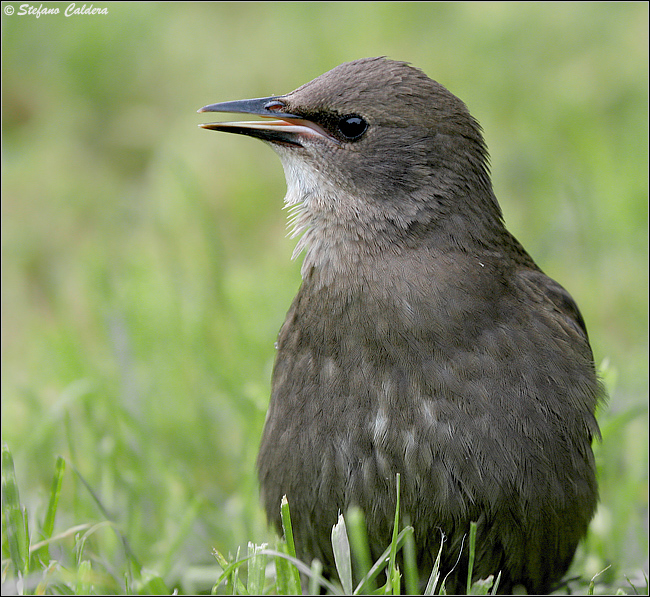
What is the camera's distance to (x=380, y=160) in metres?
3.32

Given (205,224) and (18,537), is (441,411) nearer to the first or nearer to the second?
(18,537)

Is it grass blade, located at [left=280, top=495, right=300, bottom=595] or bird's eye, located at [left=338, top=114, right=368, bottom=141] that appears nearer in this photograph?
grass blade, located at [left=280, top=495, right=300, bottom=595]

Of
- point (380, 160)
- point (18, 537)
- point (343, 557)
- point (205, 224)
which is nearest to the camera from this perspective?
point (343, 557)

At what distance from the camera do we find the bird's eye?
11.0 feet

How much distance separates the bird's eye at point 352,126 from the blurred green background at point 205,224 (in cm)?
139

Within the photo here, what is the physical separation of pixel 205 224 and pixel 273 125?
2.02m

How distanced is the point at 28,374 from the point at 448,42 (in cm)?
433

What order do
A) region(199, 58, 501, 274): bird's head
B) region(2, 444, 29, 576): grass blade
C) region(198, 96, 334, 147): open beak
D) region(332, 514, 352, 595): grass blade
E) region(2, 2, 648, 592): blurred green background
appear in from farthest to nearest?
region(2, 2, 648, 592): blurred green background, region(198, 96, 334, 147): open beak, region(199, 58, 501, 274): bird's head, region(2, 444, 29, 576): grass blade, region(332, 514, 352, 595): grass blade

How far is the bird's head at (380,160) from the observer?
3279 millimetres

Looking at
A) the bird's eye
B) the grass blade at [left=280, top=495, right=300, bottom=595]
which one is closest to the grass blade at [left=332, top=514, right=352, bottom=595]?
the grass blade at [left=280, top=495, right=300, bottom=595]

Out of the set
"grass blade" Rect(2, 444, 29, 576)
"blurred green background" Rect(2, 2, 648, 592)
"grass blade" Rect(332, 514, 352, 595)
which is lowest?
"grass blade" Rect(332, 514, 352, 595)

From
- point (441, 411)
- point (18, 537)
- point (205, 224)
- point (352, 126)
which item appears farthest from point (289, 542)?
point (205, 224)

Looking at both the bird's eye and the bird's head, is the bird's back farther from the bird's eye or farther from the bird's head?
the bird's eye

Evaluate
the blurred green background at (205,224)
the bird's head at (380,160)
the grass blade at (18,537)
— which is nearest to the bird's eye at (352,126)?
the bird's head at (380,160)
